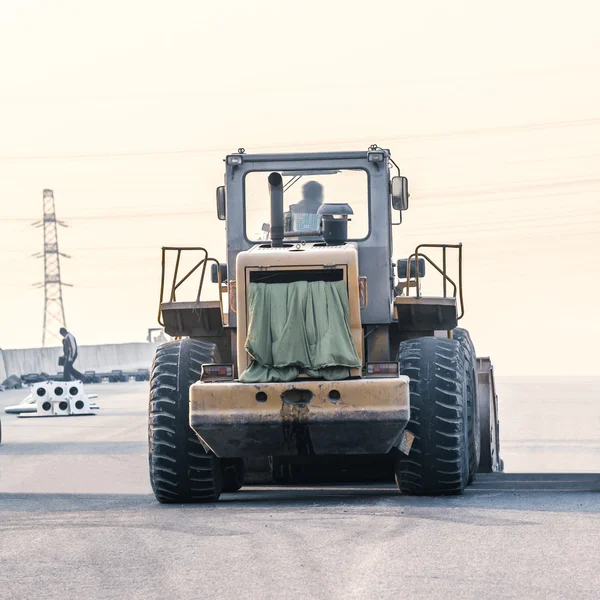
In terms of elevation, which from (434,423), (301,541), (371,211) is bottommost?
(301,541)

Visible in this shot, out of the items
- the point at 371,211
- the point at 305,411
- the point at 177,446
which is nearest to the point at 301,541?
the point at 305,411

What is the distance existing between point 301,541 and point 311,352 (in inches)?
96.8

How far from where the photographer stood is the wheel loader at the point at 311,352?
12055 mm

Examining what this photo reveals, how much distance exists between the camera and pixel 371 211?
43.6ft

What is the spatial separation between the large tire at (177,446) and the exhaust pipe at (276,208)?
125 cm

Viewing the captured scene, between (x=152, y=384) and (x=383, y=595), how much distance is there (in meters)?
5.42

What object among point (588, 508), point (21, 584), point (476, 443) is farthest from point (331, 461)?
point (21, 584)

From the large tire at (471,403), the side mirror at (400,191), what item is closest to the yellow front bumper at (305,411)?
the large tire at (471,403)

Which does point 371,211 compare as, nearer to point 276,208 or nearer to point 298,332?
point 276,208

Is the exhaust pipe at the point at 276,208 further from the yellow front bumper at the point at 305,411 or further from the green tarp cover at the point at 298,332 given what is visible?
the yellow front bumper at the point at 305,411

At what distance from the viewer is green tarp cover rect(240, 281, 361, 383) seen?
12.1m

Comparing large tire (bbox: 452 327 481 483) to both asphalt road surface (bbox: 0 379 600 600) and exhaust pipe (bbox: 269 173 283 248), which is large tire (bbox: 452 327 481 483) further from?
exhaust pipe (bbox: 269 173 283 248)

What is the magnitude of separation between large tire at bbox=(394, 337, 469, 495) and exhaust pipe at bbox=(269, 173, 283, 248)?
4.79 ft

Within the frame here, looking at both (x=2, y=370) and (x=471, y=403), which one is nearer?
(x=471, y=403)
